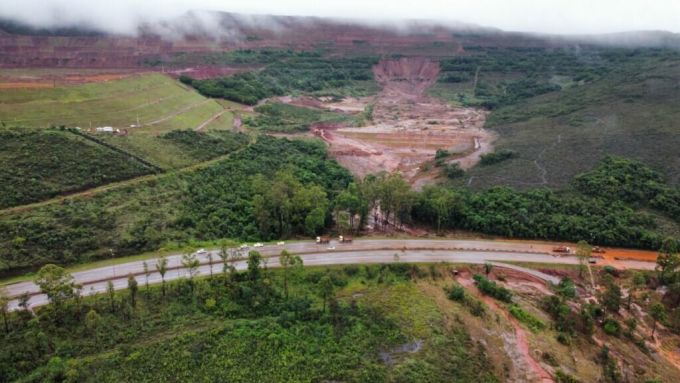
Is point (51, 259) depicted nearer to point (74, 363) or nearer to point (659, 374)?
point (74, 363)

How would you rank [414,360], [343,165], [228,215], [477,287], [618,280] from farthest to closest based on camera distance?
1. [343,165]
2. [228,215]
3. [618,280]
4. [477,287]
5. [414,360]

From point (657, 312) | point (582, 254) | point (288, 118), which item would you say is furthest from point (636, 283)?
point (288, 118)

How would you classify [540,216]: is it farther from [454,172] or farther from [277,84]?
[277,84]

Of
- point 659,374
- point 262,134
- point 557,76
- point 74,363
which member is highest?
point 557,76

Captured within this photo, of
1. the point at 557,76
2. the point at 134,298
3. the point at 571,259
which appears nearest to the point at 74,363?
the point at 134,298

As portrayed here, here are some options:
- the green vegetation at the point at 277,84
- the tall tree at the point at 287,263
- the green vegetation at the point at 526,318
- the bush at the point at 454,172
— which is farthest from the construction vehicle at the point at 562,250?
the green vegetation at the point at 277,84

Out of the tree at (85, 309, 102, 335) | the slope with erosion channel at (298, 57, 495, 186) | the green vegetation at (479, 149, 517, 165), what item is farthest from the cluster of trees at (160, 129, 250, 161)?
the green vegetation at (479, 149, 517, 165)

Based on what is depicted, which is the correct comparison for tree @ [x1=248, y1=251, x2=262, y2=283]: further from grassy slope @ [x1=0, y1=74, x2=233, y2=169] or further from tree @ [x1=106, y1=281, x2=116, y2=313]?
grassy slope @ [x1=0, y1=74, x2=233, y2=169]
